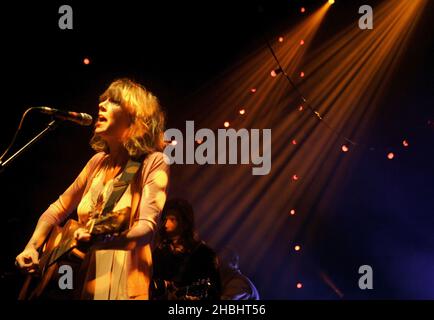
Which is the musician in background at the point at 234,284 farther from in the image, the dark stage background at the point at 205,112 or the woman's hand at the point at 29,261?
the woman's hand at the point at 29,261

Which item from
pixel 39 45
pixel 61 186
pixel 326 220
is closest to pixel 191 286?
pixel 61 186

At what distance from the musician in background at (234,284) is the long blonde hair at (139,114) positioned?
2.21 metres

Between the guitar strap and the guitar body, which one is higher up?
the guitar strap

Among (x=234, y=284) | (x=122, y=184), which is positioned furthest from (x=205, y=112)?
(x=122, y=184)

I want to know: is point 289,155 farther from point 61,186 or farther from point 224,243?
point 61,186

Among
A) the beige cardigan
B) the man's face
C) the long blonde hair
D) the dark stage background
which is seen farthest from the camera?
the man's face

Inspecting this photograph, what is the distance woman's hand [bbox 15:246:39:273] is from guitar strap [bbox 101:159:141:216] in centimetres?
45

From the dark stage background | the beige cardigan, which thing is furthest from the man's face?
the beige cardigan

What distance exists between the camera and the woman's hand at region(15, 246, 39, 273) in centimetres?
225

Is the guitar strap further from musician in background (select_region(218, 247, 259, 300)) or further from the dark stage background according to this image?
musician in background (select_region(218, 247, 259, 300))

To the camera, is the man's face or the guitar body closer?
the guitar body

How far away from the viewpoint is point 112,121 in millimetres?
2514

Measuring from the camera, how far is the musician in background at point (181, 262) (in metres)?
3.76
